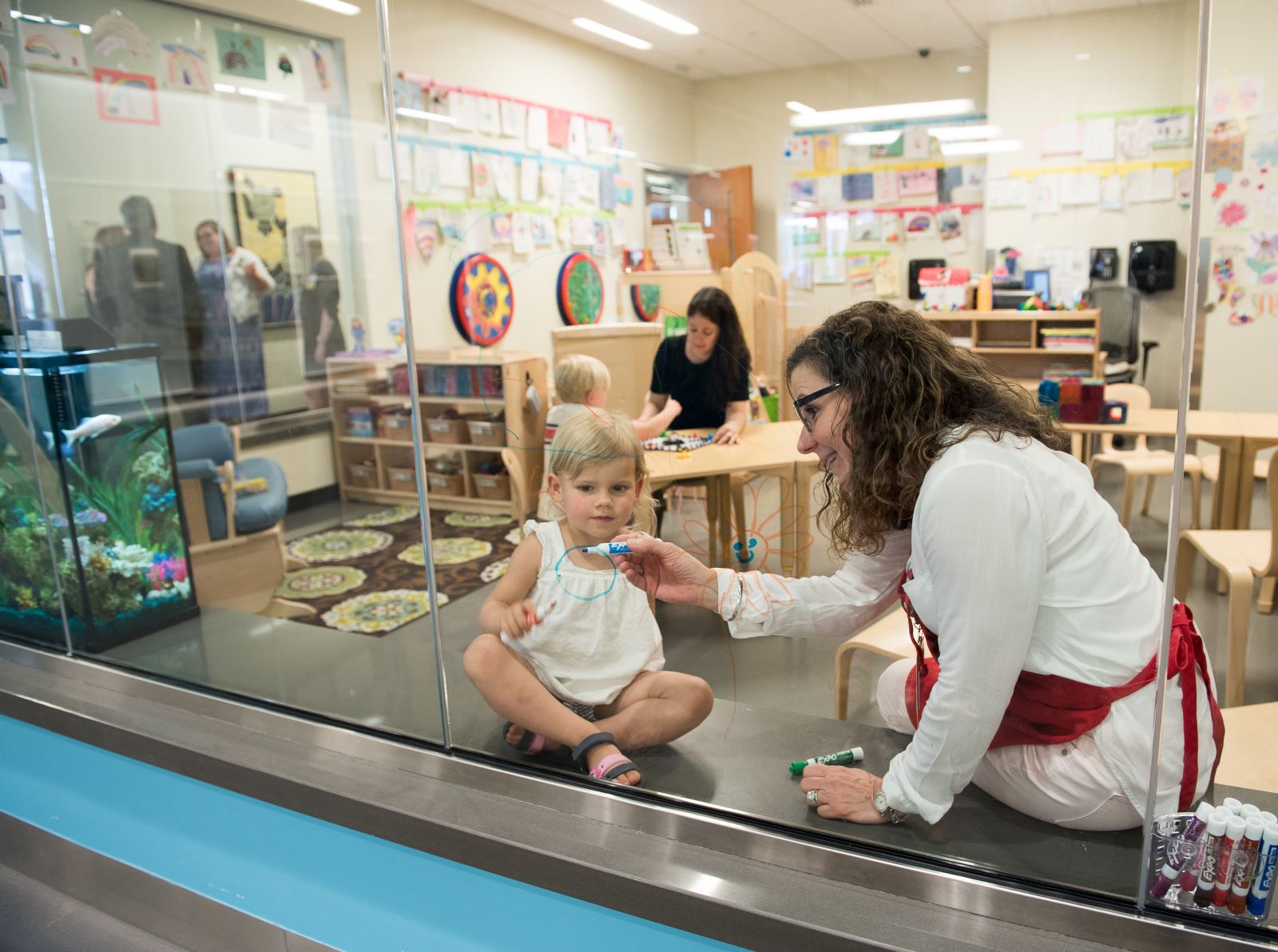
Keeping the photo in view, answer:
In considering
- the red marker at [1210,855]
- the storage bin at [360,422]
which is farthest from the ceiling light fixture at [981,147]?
the storage bin at [360,422]

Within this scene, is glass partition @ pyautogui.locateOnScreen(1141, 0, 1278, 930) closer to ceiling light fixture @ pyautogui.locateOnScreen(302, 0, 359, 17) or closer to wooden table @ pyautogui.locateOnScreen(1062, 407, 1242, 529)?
wooden table @ pyautogui.locateOnScreen(1062, 407, 1242, 529)

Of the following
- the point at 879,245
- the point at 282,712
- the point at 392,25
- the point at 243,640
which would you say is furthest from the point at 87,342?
the point at 879,245

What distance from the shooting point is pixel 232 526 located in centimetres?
266

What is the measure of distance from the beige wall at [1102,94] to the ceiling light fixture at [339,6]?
1215 mm

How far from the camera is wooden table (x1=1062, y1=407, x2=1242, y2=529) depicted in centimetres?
113

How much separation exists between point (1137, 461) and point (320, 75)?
1.98 metres

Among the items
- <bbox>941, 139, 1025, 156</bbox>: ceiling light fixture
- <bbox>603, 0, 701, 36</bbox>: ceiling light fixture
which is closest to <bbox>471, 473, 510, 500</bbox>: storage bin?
<bbox>603, 0, 701, 36</bbox>: ceiling light fixture

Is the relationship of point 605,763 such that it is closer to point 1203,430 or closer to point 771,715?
point 771,715

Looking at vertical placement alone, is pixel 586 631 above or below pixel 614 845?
above

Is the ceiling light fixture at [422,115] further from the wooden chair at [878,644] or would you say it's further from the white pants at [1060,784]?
the white pants at [1060,784]

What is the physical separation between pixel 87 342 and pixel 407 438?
4.06 feet

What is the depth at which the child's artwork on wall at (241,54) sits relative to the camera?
94.7 inches

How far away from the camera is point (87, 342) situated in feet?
8.12

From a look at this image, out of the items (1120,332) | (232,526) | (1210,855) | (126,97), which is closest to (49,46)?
(126,97)
